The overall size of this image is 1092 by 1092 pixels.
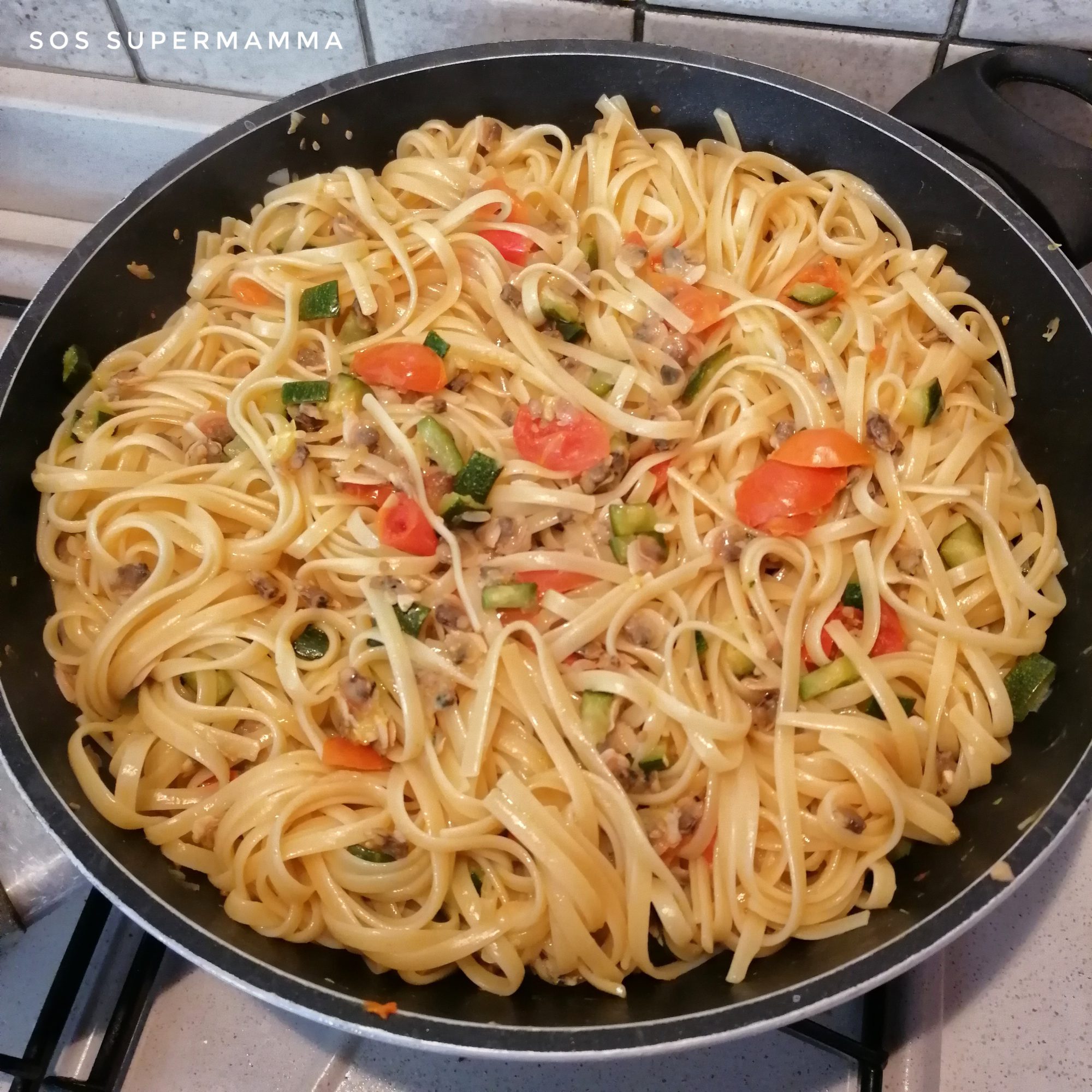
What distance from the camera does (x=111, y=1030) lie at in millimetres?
2393

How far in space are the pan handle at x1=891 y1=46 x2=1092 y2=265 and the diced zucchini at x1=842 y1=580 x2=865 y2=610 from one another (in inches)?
46.9

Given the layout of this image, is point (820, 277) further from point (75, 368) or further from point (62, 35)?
point (62, 35)

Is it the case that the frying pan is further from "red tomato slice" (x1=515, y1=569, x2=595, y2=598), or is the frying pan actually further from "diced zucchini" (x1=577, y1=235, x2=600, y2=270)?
"red tomato slice" (x1=515, y1=569, x2=595, y2=598)

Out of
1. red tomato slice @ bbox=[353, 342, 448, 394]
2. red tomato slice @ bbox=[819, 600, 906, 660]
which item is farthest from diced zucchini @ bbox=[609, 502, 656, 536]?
red tomato slice @ bbox=[353, 342, 448, 394]

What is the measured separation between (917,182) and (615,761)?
1956 mm

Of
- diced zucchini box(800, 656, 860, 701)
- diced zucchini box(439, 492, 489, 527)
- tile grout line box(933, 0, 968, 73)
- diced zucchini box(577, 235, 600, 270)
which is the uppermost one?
tile grout line box(933, 0, 968, 73)

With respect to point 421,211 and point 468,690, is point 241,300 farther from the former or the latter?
point 468,690

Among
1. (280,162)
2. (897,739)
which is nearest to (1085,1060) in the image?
(897,739)

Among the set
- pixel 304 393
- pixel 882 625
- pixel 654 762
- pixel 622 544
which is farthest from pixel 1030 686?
pixel 304 393

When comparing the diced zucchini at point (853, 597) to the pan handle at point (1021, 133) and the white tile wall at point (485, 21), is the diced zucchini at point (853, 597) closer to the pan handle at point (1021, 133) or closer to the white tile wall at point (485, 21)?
the pan handle at point (1021, 133)

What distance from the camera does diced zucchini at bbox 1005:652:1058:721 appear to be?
2373mm

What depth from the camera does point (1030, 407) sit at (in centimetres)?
269

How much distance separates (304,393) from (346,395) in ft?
0.38

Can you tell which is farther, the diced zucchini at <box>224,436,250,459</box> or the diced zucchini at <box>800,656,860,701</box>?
the diced zucchini at <box>224,436,250,459</box>
